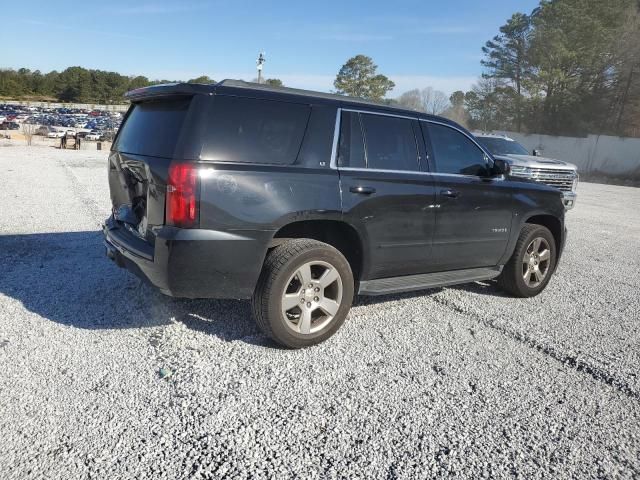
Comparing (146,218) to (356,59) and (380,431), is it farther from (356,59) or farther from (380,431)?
(356,59)

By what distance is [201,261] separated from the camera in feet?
10.3

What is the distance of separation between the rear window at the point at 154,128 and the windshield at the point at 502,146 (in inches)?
391

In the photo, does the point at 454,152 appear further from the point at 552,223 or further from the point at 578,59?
the point at 578,59

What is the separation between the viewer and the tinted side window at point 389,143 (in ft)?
12.8

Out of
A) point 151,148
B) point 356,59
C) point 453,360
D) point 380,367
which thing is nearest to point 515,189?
point 453,360

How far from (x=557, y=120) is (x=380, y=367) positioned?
44655mm

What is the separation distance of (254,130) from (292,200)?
1.78 ft

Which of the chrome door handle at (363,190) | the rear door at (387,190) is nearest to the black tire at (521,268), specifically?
the rear door at (387,190)

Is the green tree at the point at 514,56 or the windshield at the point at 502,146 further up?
the green tree at the point at 514,56

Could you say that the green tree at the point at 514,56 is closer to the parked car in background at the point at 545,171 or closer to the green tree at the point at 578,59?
the green tree at the point at 578,59

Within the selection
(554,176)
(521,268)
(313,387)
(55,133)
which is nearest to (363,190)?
(313,387)

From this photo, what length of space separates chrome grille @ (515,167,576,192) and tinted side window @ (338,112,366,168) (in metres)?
8.22

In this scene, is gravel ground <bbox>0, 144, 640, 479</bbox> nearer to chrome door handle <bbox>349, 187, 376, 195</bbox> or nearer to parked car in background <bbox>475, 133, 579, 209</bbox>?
chrome door handle <bbox>349, 187, 376, 195</bbox>

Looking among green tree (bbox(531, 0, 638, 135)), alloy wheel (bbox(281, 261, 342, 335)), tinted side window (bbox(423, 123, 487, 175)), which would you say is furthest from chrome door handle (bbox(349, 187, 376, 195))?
green tree (bbox(531, 0, 638, 135))
